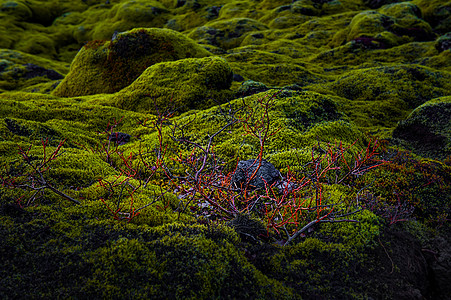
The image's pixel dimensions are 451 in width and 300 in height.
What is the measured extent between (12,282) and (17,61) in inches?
1781

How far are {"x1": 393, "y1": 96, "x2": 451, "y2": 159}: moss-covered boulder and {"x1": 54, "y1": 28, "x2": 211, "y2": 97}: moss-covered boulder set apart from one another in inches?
591

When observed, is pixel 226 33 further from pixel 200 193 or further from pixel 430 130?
pixel 200 193

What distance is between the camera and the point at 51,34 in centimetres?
6438

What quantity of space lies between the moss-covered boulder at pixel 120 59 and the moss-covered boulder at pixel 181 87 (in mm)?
3637

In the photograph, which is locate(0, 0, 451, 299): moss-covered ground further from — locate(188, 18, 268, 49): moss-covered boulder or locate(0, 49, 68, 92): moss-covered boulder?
locate(188, 18, 268, 49): moss-covered boulder

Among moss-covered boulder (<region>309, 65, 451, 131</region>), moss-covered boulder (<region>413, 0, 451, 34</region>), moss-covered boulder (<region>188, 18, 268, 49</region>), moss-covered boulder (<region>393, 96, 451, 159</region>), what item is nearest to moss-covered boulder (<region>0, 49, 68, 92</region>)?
moss-covered boulder (<region>188, 18, 268, 49</region>)

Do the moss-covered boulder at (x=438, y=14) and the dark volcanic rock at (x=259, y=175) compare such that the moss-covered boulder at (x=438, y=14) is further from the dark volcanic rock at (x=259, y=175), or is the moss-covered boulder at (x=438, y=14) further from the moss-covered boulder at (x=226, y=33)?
the dark volcanic rock at (x=259, y=175)

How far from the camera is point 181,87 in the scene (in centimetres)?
1210

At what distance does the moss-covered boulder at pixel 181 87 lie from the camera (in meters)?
11.7

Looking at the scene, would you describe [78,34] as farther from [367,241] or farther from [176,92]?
[367,241]

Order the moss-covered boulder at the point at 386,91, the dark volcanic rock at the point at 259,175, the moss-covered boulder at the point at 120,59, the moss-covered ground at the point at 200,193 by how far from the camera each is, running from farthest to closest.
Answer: the moss-covered boulder at the point at 120,59 < the moss-covered boulder at the point at 386,91 < the dark volcanic rock at the point at 259,175 < the moss-covered ground at the point at 200,193

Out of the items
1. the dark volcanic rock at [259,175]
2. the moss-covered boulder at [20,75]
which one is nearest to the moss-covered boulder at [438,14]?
the dark volcanic rock at [259,175]

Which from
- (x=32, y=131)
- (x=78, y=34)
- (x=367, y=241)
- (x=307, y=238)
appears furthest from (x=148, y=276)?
(x=78, y=34)

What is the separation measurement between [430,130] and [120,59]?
18.8 m
